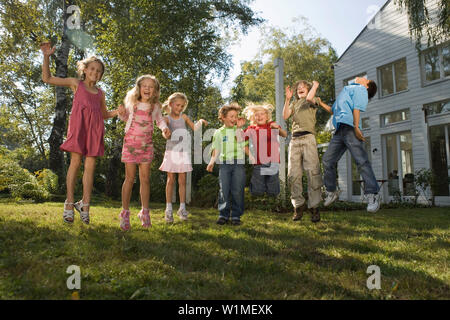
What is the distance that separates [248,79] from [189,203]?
2115 centimetres

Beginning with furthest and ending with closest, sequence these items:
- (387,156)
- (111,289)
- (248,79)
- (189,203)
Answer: (248,79) < (387,156) < (189,203) < (111,289)

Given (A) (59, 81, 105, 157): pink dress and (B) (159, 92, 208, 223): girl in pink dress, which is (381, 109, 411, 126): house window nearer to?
(B) (159, 92, 208, 223): girl in pink dress

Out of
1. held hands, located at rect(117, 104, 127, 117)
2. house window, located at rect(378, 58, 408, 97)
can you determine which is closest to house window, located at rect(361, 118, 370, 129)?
house window, located at rect(378, 58, 408, 97)

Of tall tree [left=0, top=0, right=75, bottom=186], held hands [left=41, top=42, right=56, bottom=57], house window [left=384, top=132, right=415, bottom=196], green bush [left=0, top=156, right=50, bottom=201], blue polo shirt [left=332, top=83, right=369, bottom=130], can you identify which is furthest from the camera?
house window [left=384, top=132, right=415, bottom=196]

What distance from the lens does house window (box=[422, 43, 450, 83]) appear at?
1098cm

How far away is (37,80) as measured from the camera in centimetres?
2291

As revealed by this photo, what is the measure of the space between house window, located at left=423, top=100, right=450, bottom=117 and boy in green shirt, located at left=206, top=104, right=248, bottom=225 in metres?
9.12

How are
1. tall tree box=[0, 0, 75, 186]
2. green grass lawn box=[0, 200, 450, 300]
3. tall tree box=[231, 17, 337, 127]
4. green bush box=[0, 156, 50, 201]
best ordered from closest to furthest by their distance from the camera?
green grass lawn box=[0, 200, 450, 300], tall tree box=[0, 0, 75, 186], green bush box=[0, 156, 50, 201], tall tree box=[231, 17, 337, 127]

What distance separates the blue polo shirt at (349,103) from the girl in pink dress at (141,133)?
2286mm

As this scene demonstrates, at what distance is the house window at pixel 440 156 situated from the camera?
10414 millimetres

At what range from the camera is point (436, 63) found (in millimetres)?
11234

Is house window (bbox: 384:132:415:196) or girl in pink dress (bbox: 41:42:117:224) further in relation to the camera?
house window (bbox: 384:132:415:196)
